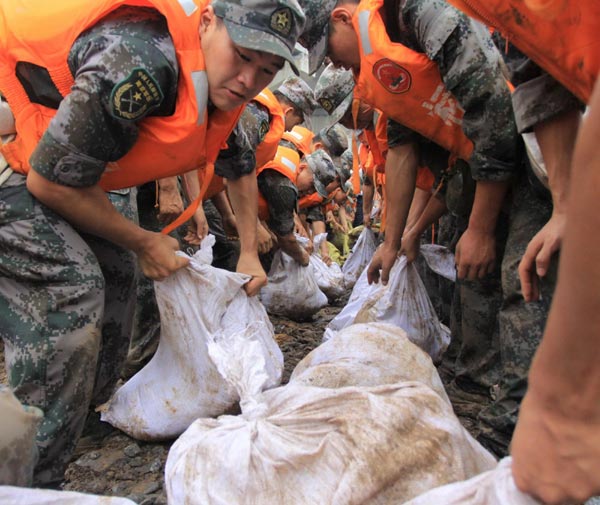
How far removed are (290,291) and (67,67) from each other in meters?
3.02

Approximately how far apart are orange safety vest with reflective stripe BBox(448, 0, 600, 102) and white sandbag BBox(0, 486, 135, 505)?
1288 mm

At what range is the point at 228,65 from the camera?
65.7 inches

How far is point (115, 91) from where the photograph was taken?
56.6 inches

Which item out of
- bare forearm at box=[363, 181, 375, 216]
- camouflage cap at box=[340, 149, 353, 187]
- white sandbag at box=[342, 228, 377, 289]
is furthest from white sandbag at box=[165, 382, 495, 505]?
camouflage cap at box=[340, 149, 353, 187]

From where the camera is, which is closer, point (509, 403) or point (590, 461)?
point (590, 461)

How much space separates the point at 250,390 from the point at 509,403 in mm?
1041

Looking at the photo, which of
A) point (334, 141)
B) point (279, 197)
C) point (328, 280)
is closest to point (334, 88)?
point (279, 197)

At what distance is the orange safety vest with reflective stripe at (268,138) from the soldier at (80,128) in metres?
1.81

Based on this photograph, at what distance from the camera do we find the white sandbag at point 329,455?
104 cm

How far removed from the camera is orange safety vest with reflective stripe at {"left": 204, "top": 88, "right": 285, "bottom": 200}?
360 cm

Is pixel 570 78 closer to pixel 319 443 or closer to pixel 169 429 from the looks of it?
pixel 319 443

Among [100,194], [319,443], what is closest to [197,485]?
[319,443]

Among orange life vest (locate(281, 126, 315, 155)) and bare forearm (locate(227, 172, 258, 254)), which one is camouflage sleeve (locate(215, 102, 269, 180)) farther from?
orange life vest (locate(281, 126, 315, 155))

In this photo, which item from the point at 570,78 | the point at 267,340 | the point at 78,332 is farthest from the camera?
the point at 267,340
